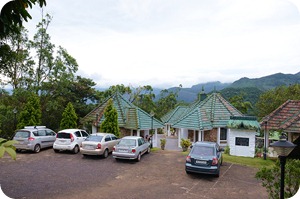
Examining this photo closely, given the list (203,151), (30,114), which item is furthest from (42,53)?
(203,151)

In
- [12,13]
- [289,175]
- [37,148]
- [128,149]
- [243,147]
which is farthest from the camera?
[243,147]

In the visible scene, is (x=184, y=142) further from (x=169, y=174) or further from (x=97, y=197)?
(x=97, y=197)

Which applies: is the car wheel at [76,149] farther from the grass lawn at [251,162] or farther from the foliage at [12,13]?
the foliage at [12,13]

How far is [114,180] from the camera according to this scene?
1064 centimetres

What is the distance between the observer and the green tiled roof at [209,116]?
2416 centimetres

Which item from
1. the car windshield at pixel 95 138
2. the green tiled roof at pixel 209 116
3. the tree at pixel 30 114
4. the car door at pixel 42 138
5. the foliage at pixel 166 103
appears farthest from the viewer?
the foliage at pixel 166 103

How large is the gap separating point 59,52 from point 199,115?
17.1m

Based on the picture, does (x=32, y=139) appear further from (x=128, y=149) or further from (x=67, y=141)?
(x=128, y=149)

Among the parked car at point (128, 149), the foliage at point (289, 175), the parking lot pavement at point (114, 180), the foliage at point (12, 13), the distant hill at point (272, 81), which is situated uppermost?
the distant hill at point (272, 81)

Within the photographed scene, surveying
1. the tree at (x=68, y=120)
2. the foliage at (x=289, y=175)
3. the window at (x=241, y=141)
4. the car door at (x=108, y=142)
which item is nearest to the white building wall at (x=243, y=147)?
the window at (x=241, y=141)

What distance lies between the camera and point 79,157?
14.9m

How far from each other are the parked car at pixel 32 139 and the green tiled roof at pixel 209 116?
13094 millimetres

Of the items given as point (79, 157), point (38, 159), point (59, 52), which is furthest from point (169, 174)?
point (59, 52)

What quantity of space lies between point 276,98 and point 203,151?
95.5 feet
